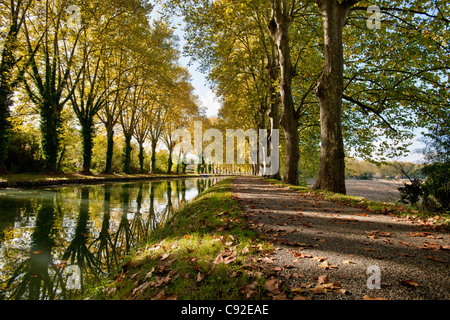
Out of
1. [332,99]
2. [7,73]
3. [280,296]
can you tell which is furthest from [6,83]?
[280,296]

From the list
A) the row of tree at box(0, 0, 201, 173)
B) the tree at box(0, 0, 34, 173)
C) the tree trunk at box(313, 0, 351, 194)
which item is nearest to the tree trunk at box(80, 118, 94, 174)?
the row of tree at box(0, 0, 201, 173)

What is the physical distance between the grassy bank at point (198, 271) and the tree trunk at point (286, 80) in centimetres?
963

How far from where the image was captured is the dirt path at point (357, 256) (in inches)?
72.0

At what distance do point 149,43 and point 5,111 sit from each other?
41.2 ft

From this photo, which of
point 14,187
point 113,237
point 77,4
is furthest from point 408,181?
point 77,4

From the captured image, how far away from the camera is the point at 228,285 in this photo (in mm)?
2033

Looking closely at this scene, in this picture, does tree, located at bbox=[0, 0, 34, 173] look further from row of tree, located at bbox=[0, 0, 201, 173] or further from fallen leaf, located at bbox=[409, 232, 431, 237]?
fallen leaf, located at bbox=[409, 232, 431, 237]

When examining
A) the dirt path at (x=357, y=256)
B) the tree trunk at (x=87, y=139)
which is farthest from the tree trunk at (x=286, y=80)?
the tree trunk at (x=87, y=139)

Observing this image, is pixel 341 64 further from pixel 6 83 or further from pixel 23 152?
pixel 23 152

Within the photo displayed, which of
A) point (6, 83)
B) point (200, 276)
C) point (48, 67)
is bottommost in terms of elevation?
point (200, 276)

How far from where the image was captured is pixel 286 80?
11641 millimetres

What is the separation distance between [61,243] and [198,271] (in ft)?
10.6

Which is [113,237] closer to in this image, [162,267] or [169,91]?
[162,267]
